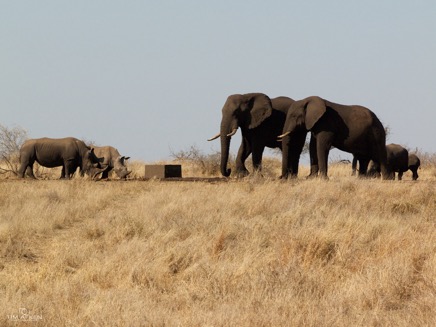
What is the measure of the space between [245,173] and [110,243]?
1379 centimetres

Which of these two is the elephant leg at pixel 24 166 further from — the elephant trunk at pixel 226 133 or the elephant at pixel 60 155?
the elephant trunk at pixel 226 133

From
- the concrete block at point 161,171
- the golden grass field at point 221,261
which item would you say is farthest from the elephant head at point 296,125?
the golden grass field at point 221,261

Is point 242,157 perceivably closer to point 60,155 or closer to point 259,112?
point 259,112

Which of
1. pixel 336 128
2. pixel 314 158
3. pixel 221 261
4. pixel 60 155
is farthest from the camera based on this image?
pixel 60 155

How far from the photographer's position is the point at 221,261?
32.5 ft

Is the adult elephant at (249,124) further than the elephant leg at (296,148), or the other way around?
the adult elephant at (249,124)

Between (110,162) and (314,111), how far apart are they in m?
9.58

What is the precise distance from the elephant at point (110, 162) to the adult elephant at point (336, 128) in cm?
729

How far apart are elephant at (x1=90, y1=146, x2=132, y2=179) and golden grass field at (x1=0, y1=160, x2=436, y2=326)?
1259cm

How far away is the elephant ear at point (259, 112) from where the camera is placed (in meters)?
25.1

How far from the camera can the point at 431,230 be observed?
475 inches

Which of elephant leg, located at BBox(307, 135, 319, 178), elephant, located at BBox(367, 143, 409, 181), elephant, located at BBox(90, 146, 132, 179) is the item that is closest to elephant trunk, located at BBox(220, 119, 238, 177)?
elephant leg, located at BBox(307, 135, 319, 178)

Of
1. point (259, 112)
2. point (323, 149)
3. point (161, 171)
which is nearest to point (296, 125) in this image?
point (323, 149)

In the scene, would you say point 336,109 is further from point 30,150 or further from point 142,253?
point 142,253
